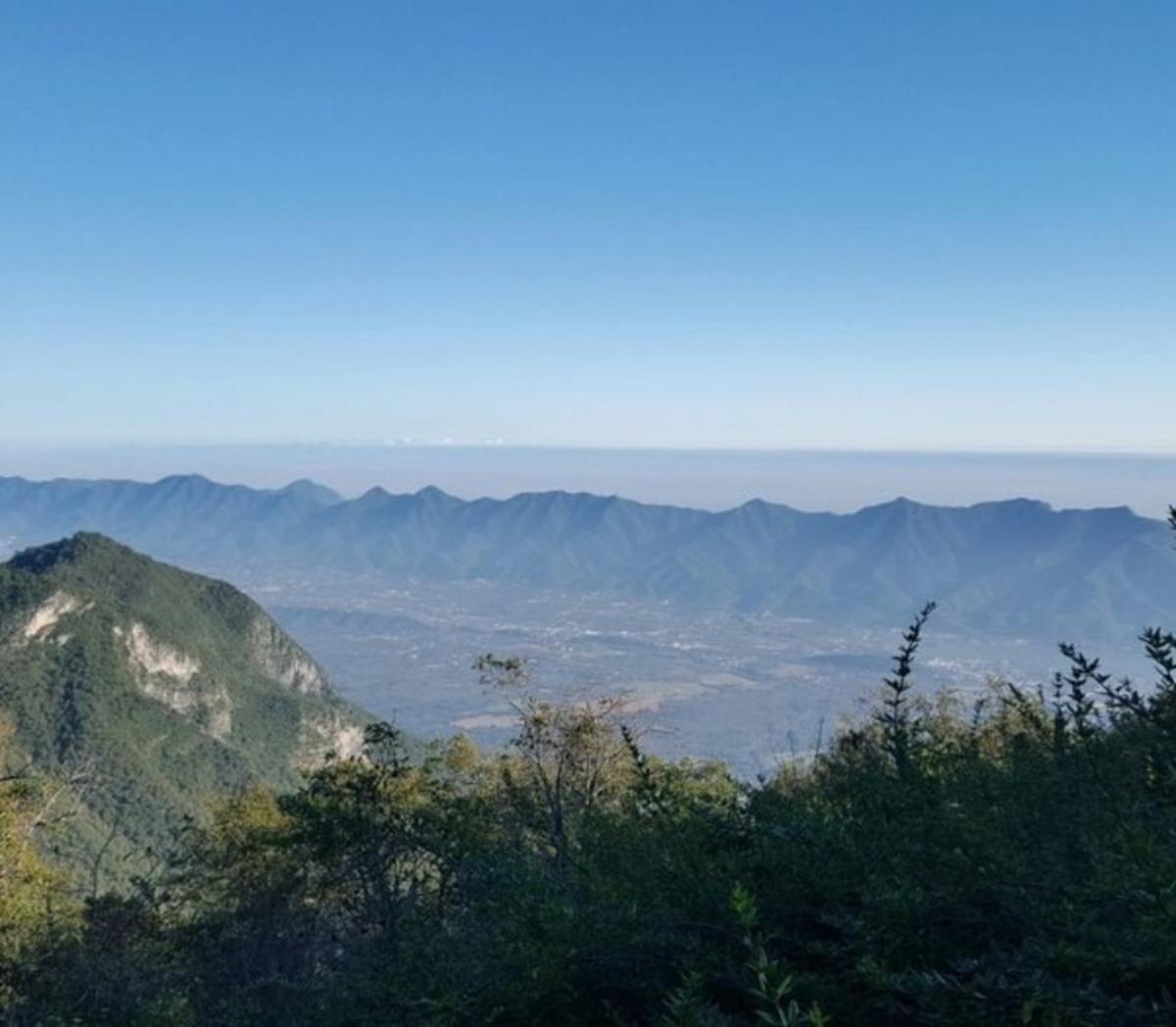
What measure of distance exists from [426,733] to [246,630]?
41641mm

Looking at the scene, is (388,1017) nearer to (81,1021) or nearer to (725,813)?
(725,813)

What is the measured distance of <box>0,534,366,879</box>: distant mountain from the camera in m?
95.5

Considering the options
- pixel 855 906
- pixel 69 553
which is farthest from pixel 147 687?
pixel 855 906

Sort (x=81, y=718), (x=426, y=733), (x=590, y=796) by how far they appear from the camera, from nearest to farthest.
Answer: (x=590, y=796), (x=81, y=718), (x=426, y=733)

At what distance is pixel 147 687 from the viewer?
124 meters

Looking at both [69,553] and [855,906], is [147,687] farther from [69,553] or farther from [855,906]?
[855,906]

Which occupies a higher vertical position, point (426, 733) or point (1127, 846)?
point (1127, 846)

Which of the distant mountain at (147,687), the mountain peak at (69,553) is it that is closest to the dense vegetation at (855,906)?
the distant mountain at (147,687)

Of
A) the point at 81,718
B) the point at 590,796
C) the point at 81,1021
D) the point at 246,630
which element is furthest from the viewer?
the point at 246,630

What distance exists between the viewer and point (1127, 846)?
302 cm

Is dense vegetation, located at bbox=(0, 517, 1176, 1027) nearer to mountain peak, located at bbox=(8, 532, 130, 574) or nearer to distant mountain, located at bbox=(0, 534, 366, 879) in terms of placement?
distant mountain, located at bbox=(0, 534, 366, 879)

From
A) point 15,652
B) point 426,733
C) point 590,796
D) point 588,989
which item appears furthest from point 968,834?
point 426,733

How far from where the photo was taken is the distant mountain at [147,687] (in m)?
95.5

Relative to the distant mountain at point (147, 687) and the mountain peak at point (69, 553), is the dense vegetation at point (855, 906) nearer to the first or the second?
the distant mountain at point (147, 687)
